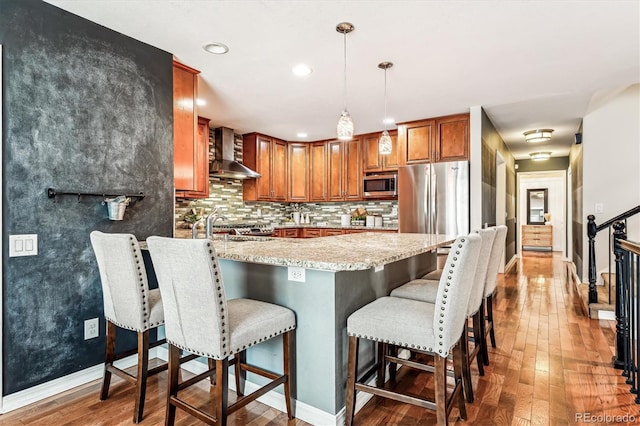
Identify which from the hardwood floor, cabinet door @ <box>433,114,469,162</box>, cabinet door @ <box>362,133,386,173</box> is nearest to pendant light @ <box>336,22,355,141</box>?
the hardwood floor

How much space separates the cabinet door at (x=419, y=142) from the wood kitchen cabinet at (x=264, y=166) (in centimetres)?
235

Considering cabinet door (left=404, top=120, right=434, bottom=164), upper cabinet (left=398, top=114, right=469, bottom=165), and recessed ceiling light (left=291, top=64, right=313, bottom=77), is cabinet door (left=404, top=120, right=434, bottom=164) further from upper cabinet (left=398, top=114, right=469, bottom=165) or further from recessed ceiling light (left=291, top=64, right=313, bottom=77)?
recessed ceiling light (left=291, top=64, right=313, bottom=77)

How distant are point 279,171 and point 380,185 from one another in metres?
1.85

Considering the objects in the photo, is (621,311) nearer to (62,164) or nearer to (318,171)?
(62,164)

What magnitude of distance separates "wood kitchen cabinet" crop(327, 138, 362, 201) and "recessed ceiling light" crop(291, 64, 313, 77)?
2.96 m

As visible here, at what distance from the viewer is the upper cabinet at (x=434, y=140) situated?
474cm

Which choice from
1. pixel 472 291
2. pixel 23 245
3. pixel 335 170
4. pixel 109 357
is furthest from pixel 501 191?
pixel 23 245

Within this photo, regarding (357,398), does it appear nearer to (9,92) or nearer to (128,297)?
(128,297)

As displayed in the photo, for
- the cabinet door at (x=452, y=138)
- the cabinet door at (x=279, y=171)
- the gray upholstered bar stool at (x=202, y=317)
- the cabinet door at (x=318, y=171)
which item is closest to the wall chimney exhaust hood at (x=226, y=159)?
the cabinet door at (x=279, y=171)

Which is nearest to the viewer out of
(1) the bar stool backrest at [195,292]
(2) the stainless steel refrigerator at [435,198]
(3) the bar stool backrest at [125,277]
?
(1) the bar stool backrest at [195,292]

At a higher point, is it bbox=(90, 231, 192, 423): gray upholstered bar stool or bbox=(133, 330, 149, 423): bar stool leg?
bbox=(90, 231, 192, 423): gray upholstered bar stool

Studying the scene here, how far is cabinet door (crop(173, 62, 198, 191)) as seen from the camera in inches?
121

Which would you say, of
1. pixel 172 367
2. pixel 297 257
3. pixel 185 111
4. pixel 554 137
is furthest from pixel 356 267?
pixel 554 137

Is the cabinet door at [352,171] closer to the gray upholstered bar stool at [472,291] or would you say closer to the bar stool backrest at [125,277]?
the gray upholstered bar stool at [472,291]
